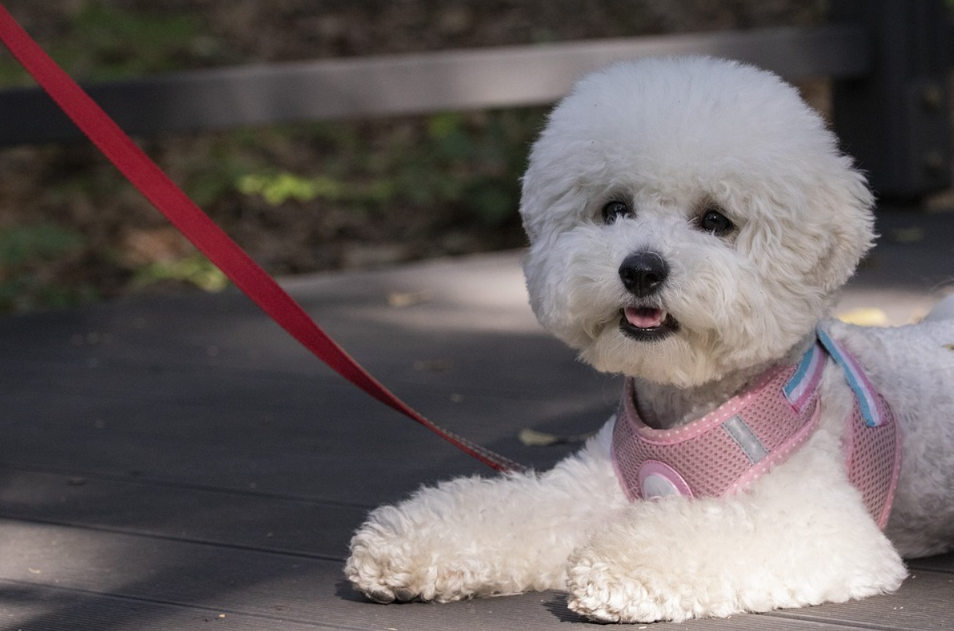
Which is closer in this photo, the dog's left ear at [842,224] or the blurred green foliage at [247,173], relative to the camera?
the dog's left ear at [842,224]

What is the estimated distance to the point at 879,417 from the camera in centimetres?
246

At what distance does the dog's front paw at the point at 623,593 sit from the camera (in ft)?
7.29

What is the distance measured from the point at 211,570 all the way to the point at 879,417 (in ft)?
4.41

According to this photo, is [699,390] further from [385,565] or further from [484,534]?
[385,565]

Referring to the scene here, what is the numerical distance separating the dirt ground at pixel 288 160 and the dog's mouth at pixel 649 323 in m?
5.32

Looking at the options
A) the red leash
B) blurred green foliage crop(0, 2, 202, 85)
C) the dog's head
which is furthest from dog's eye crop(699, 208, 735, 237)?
blurred green foliage crop(0, 2, 202, 85)

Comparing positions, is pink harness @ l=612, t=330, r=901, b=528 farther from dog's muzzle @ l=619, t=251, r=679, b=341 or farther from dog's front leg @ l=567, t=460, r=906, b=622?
dog's muzzle @ l=619, t=251, r=679, b=341

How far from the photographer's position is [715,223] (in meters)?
2.32

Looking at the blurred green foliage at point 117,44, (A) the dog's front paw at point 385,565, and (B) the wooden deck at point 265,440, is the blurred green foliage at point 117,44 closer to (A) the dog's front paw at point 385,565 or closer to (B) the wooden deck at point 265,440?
(B) the wooden deck at point 265,440

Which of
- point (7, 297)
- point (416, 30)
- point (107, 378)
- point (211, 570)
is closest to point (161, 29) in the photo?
point (416, 30)

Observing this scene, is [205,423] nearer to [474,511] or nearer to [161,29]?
[474,511]

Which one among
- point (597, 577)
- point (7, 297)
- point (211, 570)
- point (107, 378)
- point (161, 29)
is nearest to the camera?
point (597, 577)

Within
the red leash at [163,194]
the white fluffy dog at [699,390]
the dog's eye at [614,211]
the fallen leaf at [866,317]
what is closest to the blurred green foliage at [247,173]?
the fallen leaf at [866,317]

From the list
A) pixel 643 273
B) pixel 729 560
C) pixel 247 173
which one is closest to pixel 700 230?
pixel 643 273
